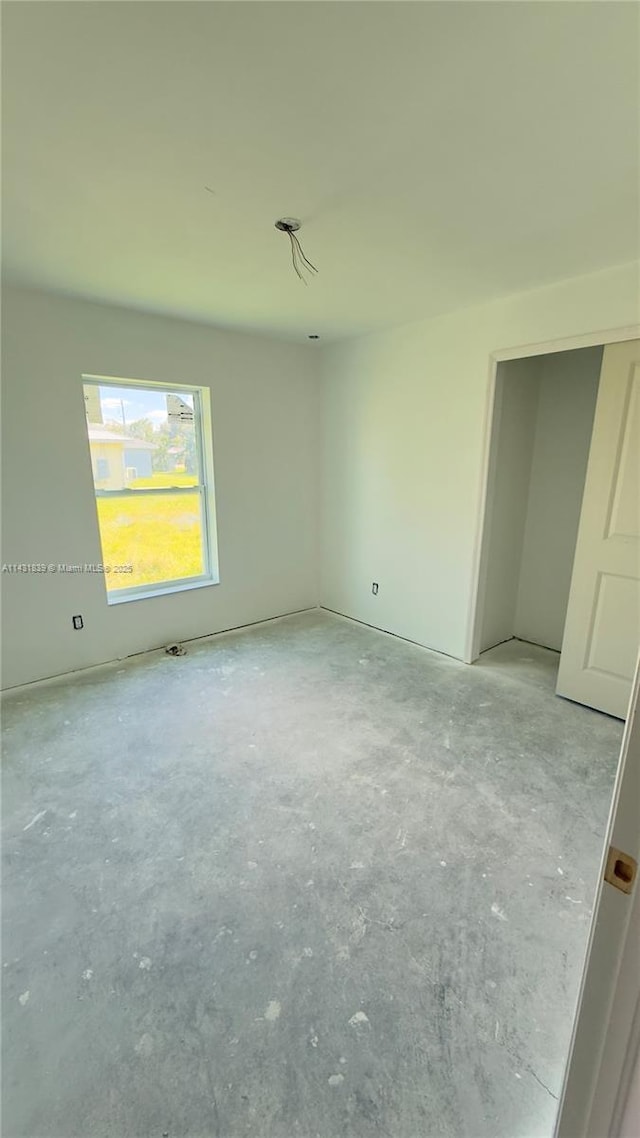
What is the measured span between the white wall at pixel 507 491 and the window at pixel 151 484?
2.11 metres

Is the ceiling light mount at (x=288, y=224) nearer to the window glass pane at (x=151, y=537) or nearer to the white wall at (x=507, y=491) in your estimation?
the white wall at (x=507, y=491)

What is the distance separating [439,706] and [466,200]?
2.44 m

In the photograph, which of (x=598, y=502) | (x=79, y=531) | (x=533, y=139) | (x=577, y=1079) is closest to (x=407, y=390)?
(x=598, y=502)

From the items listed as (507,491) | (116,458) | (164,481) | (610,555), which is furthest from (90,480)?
(610,555)

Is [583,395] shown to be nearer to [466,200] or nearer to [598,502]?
[598,502]

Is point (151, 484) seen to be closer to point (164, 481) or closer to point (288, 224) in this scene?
point (164, 481)

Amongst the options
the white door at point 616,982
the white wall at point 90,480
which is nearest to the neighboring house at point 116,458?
the white wall at point 90,480

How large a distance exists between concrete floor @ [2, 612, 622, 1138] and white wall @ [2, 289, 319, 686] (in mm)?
606

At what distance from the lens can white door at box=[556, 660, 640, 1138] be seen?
1.97 feet

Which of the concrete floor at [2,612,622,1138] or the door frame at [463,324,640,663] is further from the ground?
Answer: the door frame at [463,324,640,663]

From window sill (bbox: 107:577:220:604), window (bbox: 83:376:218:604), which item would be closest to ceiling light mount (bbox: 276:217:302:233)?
window (bbox: 83:376:218:604)

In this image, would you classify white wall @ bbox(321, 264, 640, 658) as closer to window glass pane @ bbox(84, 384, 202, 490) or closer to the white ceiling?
the white ceiling

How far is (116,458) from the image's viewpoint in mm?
3189

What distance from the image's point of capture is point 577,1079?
71 cm
